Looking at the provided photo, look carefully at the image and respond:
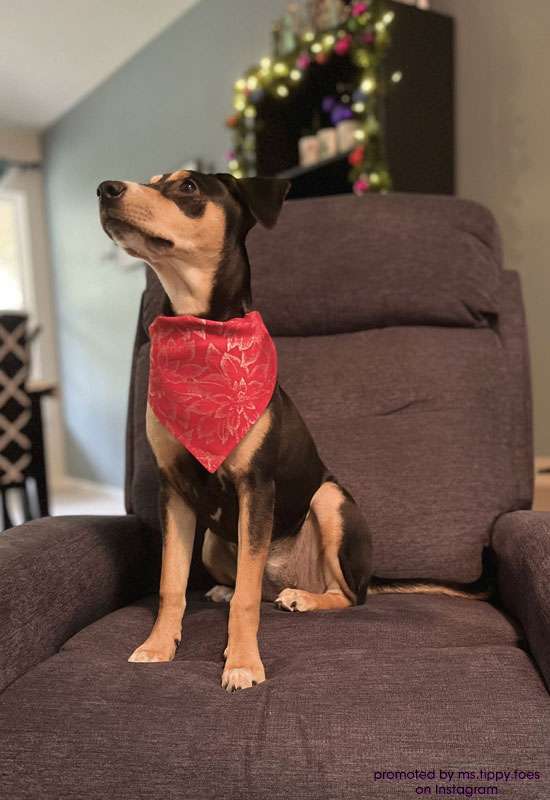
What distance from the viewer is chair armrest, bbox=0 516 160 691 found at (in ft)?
3.62

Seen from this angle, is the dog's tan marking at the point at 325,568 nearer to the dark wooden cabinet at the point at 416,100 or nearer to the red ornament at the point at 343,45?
the dark wooden cabinet at the point at 416,100

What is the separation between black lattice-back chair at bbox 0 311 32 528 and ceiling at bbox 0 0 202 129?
2.31m

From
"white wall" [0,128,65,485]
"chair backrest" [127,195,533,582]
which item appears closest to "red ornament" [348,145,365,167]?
"chair backrest" [127,195,533,582]

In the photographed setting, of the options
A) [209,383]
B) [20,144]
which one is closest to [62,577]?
[209,383]

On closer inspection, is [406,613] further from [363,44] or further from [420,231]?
[363,44]

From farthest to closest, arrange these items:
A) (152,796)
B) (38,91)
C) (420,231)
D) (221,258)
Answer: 1. (38,91)
2. (420,231)
3. (221,258)
4. (152,796)

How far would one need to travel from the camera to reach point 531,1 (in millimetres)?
2693

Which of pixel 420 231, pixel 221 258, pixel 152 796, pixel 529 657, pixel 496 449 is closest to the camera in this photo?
pixel 152 796

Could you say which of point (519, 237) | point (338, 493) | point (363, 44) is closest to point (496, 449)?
point (338, 493)

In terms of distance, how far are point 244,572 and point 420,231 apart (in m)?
1.05

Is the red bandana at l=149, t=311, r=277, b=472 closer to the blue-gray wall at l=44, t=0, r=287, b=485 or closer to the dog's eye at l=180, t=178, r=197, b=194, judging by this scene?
the dog's eye at l=180, t=178, r=197, b=194

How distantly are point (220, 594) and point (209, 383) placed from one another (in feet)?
1.71

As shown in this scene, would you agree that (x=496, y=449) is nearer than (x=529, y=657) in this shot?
No

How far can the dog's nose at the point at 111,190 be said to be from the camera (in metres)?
1.15
